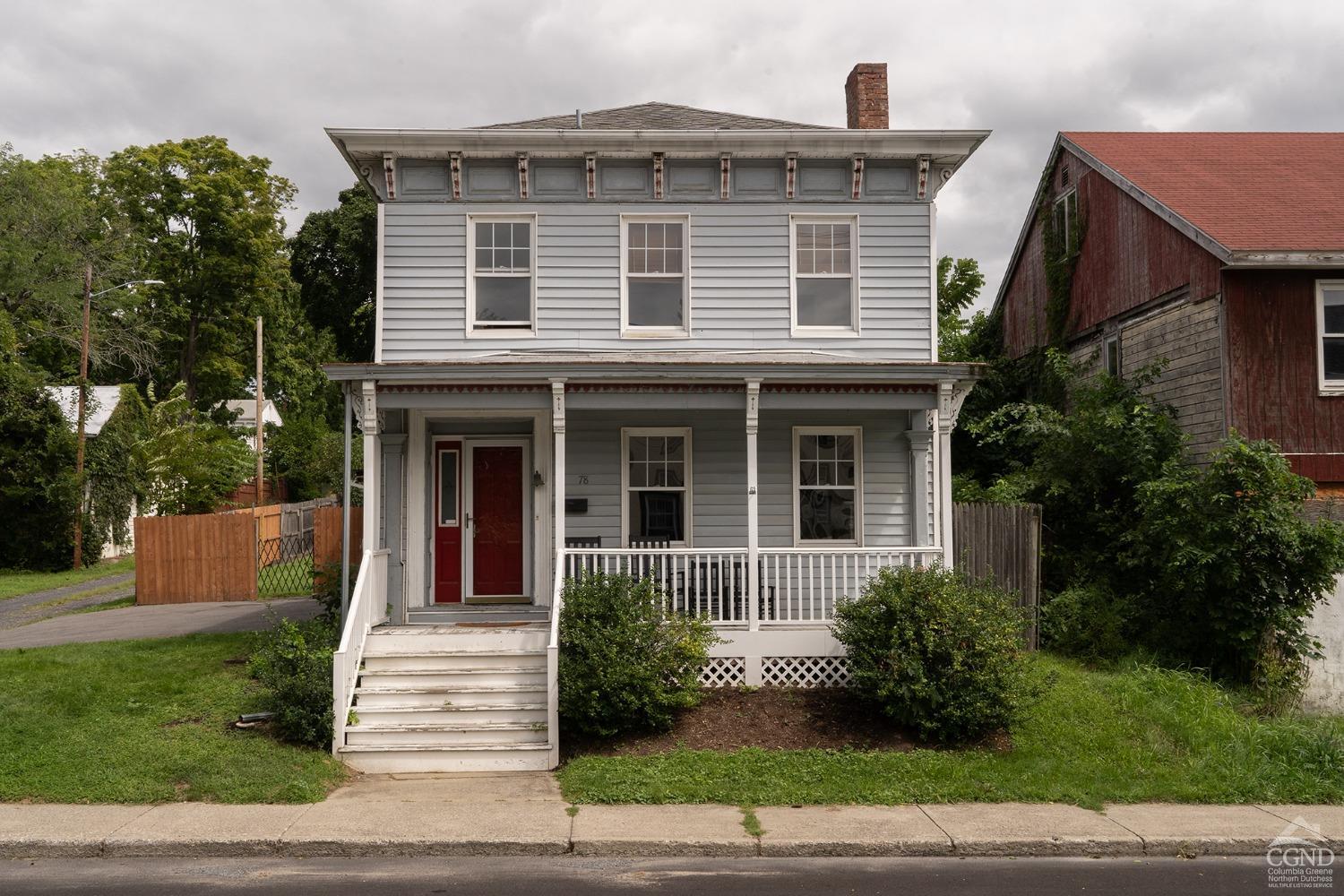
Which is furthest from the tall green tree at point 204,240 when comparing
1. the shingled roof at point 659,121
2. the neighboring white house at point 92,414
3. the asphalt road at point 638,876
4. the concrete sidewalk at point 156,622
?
the asphalt road at point 638,876

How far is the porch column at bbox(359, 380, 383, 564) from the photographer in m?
11.0

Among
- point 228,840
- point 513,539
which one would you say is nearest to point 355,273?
point 513,539

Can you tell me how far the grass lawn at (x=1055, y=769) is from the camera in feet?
27.6

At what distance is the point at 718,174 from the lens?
1324cm

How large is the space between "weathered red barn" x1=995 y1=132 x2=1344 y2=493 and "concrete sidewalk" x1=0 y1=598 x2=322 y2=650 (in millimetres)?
14305

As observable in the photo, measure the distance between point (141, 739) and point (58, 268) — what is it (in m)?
27.4

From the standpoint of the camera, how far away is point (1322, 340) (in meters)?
14.1

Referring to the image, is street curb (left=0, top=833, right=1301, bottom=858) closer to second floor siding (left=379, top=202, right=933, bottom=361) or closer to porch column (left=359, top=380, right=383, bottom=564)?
porch column (left=359, top=380, right=383, bottom=564)

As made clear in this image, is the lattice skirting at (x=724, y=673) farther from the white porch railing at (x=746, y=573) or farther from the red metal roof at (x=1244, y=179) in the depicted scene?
the red metal roof at (x=1244, y=179)

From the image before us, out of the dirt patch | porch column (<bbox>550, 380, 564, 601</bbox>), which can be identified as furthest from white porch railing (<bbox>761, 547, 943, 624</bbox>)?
porch column (<bbox>550, 380, 564, 601</bbox>)

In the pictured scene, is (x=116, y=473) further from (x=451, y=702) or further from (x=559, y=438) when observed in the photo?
(x=451, y=702)

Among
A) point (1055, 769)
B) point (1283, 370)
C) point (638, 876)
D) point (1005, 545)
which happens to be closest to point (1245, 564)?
point (1005, 545)

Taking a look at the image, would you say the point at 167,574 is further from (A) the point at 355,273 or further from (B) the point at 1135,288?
(B) the point at 1135,288

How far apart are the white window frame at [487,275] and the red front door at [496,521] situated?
148 cm
